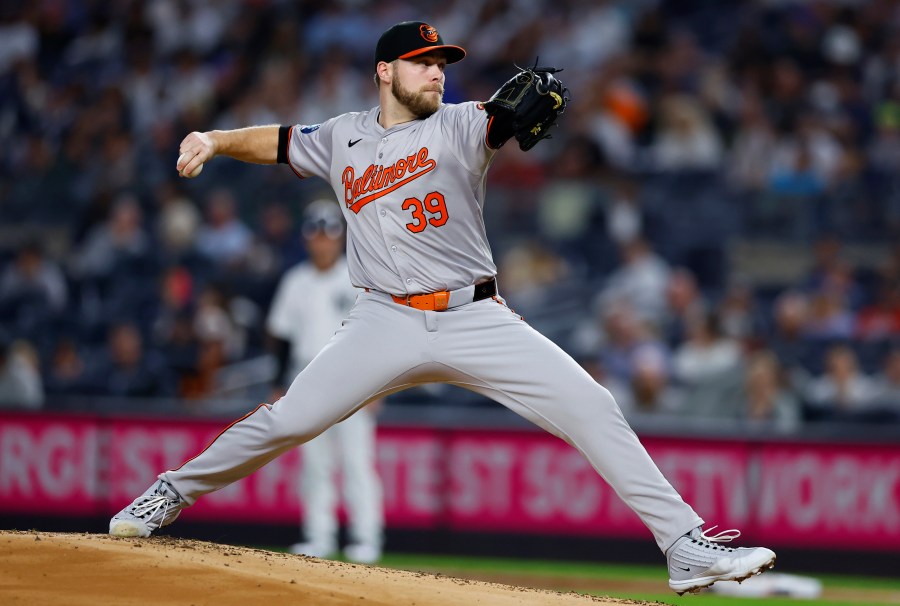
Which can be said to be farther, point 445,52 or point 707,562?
point 445,52

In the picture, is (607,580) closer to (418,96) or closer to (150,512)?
(150,512)

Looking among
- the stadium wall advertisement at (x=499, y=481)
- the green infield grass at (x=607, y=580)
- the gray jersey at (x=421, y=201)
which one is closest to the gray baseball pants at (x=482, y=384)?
the gray jersey at (x=421, y=201)

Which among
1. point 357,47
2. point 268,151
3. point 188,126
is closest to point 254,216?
point 188,126

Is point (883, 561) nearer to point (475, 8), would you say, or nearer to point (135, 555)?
point (135, 555)

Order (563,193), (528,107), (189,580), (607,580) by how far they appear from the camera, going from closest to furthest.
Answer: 1. (528,107)
2. (189,580)
3. (607,580)
4. (563,193)

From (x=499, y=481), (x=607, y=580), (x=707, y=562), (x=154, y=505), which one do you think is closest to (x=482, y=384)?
(x=707, y=562)

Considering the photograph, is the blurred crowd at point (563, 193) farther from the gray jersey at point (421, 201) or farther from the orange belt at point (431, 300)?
the gray jersey at point (421, 201)
